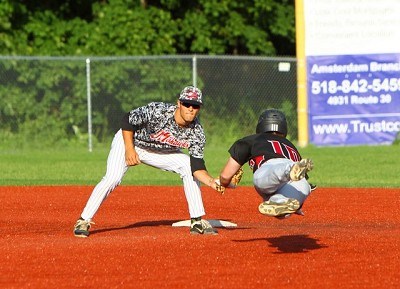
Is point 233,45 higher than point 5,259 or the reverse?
higher

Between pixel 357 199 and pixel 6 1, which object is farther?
pixel 6 1

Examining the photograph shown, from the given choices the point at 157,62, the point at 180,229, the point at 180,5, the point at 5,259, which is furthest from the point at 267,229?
the point at 180,5

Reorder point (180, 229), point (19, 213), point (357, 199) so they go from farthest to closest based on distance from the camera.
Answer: point (357, 199)
point (19, 213)
point (180, 229)

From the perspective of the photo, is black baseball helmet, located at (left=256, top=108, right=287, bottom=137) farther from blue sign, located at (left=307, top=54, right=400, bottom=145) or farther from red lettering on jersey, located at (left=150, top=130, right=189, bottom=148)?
blue sign, located at (left=307, top=54, right=400, bottom=145)

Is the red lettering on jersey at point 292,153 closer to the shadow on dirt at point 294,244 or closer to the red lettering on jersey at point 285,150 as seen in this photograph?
the red lettering on jersey at point 285,150

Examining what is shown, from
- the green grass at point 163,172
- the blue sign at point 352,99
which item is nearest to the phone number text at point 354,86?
the blue sign at point 352,99

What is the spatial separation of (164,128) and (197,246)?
1.33m

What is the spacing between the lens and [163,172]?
21625 mm

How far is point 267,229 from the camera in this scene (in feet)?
42.0

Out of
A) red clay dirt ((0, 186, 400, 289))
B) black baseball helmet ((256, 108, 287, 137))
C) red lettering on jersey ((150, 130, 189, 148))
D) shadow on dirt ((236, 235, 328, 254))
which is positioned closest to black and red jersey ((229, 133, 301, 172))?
black baseball helmet ((256, 108, 287, 137))

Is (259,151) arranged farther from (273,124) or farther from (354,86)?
(354,86)

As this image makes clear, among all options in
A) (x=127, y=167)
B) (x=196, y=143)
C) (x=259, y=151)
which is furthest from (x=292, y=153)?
(x=127, y=167)

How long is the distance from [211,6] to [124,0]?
231 centimetres

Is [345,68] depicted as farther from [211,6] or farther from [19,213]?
[19,213]
